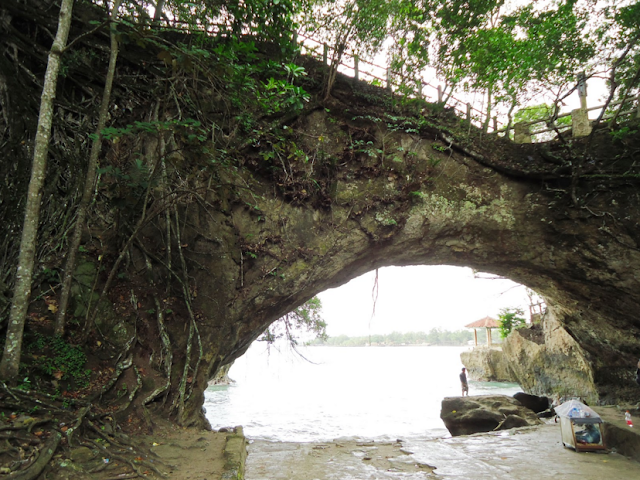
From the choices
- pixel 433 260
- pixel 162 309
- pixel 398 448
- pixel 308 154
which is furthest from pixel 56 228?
pixel 433 260

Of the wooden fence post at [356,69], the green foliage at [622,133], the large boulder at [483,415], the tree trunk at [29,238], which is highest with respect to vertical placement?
the wooden fence post at [356,69]

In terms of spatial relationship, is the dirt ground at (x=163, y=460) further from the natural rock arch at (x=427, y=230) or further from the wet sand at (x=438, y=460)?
the natural rock arch at (x=427, y=230)

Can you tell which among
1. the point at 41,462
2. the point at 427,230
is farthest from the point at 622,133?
the point at 41,462

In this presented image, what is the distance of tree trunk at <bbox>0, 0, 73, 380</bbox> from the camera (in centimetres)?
311

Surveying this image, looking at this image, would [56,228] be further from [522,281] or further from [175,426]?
[522,281]

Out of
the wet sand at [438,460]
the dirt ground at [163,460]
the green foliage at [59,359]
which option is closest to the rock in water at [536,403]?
the wet sand at [438,460]

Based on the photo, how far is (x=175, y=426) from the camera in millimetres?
4055

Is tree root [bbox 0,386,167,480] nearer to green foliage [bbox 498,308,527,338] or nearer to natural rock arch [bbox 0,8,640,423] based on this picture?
natural rock arch [bbox 0,8,640,423]

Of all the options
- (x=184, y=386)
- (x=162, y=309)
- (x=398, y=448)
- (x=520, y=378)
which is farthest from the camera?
(x=520, y=378)

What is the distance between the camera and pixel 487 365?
19766 millimetres

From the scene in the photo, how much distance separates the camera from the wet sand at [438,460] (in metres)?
4.09

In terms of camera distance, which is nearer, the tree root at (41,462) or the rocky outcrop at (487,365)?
the tree root at (41,462)

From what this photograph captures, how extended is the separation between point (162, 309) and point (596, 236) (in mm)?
7376

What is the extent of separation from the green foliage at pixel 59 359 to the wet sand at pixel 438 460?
2.16 m
